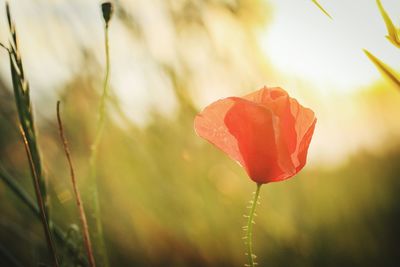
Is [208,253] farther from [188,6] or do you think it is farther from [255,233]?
[188,6]

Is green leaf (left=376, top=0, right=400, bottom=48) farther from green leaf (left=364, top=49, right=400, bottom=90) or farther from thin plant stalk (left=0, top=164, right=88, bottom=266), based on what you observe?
thin plant stalk (left=0, top=164, right=88, bottom=266)

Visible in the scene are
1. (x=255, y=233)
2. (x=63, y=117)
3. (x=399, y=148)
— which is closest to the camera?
(x=63, y=117)

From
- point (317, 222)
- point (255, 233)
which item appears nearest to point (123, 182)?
point (255, 233)

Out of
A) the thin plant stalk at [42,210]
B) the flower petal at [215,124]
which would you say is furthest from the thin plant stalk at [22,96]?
the flower petal at [215,124]

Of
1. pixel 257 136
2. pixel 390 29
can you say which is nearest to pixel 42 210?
pixel 257 136

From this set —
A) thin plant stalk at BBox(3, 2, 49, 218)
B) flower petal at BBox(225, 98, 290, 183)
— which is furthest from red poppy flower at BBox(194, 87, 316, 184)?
thin plant stalk at BBox(3, 2, 49, 218)

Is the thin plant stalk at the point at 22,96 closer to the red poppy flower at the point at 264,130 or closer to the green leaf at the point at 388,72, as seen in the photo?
the red poppy flower at the point at 264,130
